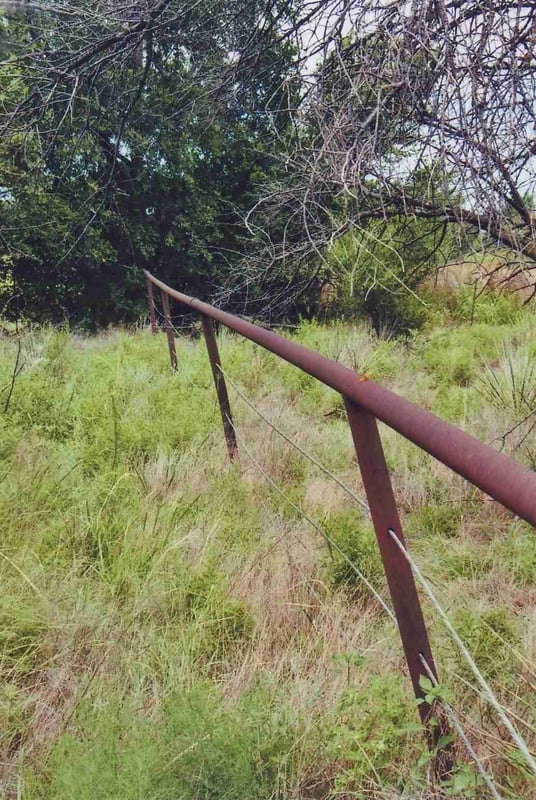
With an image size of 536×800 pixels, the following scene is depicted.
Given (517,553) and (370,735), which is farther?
(517,553)

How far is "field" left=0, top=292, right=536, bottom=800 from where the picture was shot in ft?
3.95

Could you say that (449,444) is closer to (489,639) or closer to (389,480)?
(389,480)

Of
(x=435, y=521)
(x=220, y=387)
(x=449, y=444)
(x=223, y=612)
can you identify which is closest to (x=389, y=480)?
(x=449, y=444)

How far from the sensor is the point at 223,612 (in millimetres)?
1736

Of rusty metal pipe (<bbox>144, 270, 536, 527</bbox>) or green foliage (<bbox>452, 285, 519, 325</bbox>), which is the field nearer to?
rusty metal pipe (<bbox>144, 270, 536, 527</bbox>)

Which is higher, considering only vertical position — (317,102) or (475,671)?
(317,102)

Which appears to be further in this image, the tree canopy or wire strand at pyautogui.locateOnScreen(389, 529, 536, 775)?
the tree canopy

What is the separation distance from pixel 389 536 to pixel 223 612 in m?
0.90

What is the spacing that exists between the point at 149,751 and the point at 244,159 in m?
10.8

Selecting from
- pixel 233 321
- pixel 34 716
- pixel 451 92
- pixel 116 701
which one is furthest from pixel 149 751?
pixel 451 92

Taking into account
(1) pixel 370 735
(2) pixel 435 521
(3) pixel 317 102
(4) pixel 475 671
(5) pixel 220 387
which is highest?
(3) pixel 317 102

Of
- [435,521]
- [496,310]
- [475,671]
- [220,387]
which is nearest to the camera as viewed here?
[475,671]

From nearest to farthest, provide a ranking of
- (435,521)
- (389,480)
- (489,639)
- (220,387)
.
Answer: (389,480)
(489,639)
(435,521)
(220,387)

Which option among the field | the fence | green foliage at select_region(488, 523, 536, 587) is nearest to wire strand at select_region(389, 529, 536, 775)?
the fence
